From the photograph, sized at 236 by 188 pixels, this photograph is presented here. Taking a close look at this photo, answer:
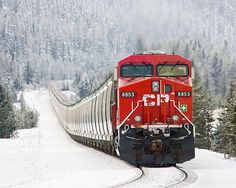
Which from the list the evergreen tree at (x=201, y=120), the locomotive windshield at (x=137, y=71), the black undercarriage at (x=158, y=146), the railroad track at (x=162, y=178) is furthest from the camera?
the evergreen tree at (x=201, y=120)

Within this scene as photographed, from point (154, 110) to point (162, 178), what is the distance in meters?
4.37

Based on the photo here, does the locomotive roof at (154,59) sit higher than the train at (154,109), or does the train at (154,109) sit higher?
the locomotive roof at (154,59)

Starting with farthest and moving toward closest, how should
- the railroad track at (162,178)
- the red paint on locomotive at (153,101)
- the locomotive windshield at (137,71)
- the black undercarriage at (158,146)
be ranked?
the locomotive windshield at (137,71), the red paint on locomotive at (153,101), the black undercarriage at (158,146), the railroad track at (162,178)

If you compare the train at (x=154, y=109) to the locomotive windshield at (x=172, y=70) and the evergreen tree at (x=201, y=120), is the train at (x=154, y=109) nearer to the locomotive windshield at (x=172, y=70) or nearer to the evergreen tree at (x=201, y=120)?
the locomotive windshield at (x=172, y=70)

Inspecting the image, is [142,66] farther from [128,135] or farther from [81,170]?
[81,170]

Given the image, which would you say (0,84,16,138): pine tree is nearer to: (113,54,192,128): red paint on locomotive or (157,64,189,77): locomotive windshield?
(113,54,192,128): red paint on locomotive

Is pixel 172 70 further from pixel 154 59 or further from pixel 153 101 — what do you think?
pixel 153 101

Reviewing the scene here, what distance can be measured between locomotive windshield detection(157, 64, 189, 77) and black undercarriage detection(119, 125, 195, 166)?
2180mm

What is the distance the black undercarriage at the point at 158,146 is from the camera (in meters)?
19.9

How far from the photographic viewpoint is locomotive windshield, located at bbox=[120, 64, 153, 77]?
813 inches

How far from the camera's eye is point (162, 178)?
647 inches

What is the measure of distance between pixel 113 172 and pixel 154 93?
3.80m

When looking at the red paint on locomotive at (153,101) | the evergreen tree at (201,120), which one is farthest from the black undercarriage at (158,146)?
the evergreen tree at (201,120)

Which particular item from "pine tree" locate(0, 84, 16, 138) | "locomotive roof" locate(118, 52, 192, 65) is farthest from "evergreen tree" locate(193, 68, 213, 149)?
"locomotive roof" locate(118, 52, 192, 65)
